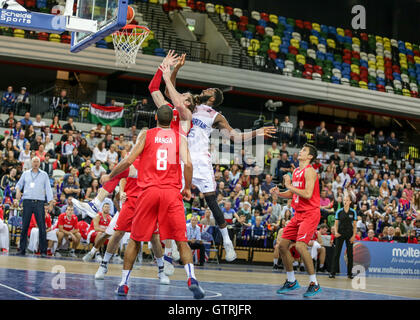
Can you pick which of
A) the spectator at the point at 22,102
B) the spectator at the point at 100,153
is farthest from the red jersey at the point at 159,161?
the spectator at the point at 22,102

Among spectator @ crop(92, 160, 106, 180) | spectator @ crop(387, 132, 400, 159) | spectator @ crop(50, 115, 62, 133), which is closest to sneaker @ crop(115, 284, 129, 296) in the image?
spectator @ crop(92, 160, 106, 180)

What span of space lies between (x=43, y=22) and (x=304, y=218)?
17.1 ft

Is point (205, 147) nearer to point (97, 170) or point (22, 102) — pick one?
point (97, 170)

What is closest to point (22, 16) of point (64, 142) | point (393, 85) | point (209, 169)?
point (209, 169)

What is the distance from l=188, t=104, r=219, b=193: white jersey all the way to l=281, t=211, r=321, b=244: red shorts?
126 centimetres

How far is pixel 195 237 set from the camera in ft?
49.6

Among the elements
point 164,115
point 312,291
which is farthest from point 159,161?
point 312,291

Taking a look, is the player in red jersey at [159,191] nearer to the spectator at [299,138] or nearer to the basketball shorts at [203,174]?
the basketball shorts at [203,174]

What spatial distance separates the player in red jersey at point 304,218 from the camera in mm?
8062

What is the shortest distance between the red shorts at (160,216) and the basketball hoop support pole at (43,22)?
4140 millimetres

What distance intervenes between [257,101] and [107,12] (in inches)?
786

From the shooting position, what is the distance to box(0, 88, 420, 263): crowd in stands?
16.5 metres

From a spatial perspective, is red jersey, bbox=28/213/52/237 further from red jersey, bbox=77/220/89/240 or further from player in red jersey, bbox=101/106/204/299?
player in red jersey, bbox=101/106/204/299
